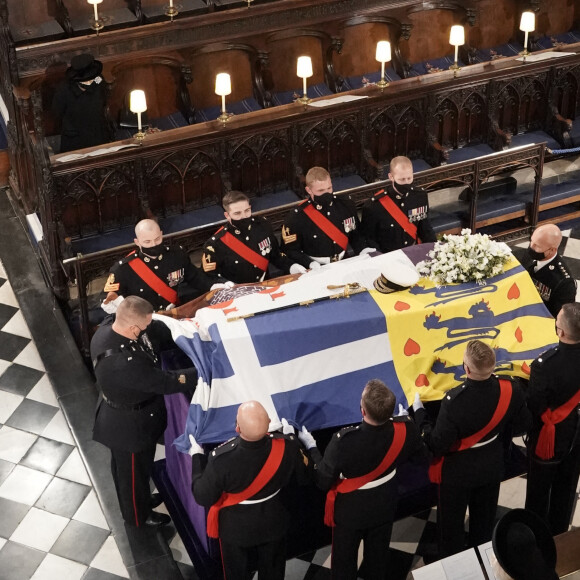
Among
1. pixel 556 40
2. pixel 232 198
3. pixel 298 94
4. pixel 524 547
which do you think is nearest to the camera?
pixel 524 547

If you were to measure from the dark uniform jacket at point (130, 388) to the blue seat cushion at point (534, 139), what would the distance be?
4796mm

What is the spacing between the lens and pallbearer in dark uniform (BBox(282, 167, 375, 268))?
723 cm

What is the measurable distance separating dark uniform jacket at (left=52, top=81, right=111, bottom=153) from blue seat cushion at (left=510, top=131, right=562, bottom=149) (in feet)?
12.2

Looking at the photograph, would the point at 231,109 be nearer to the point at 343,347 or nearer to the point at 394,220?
the point at 394,220

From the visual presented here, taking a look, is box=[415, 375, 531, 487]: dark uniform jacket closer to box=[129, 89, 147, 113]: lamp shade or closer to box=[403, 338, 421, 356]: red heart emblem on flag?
box=[403, 338, 421, 356]: red heart emblem on flag

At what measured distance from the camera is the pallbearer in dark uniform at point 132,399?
563cm

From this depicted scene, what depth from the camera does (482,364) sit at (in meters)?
5.31

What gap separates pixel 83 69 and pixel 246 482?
4.41 meters

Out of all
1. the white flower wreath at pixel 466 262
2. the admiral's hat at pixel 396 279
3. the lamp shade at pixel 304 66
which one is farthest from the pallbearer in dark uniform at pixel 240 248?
the lamp shade at pixel 304 66

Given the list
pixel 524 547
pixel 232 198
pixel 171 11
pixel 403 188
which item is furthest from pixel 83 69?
pixel 524 547

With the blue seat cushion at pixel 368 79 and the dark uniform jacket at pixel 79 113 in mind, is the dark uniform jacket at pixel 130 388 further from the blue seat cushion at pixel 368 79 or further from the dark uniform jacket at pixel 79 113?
the blue seat cushion at pixel 368 79

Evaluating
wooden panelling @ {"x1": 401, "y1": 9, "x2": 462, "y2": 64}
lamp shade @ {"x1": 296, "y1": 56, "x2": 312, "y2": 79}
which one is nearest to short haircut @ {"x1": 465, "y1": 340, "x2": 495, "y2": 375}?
lamp shade @ {"x1": 296, "y1": 56, "x2": 312, "y2": 79}

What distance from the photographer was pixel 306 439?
554 cm

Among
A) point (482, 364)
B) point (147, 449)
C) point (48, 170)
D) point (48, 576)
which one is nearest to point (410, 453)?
point (482, 364)
